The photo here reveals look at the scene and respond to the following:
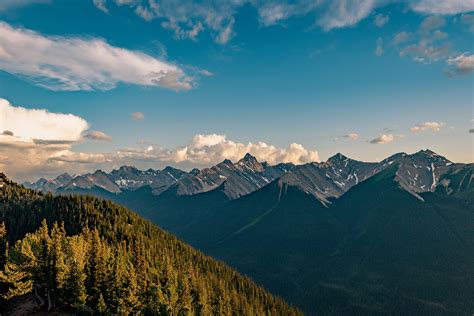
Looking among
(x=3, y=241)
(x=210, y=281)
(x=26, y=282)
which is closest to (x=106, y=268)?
(x=26, y=282)

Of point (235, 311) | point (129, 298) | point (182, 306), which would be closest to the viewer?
point (129, 298)

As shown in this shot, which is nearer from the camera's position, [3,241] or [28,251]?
[28,251]

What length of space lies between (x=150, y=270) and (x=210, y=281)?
5681cm

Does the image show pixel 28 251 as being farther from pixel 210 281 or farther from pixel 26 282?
pixel 210 281

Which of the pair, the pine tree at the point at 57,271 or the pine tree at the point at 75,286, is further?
the pine tree at the point at 57,271

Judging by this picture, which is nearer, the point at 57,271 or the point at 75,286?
the point at 75,286

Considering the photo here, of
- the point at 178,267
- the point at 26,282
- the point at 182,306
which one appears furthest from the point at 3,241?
the point at 182,306

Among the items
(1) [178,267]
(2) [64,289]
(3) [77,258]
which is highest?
(3) [77,258]

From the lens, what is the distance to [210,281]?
185375mm

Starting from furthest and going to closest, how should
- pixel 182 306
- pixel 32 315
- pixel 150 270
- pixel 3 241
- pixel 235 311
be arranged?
pixel 3 241, pixel 235 311, pixel 150 270, pixel 182 306, pixel 32 315

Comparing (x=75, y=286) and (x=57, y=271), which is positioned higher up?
(x=57, y=271)

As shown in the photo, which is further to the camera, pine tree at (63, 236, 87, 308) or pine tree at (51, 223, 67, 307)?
pine tree at (51, 223, 67, 307)

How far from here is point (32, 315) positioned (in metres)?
92.1

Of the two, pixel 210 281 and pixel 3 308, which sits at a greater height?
pixel 3 308
